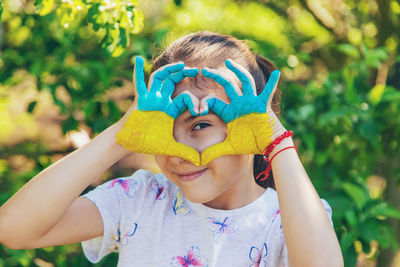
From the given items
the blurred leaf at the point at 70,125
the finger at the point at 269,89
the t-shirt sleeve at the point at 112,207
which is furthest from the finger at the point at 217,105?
the blurred leaf at the point at 70,125

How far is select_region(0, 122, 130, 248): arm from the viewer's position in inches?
56.1

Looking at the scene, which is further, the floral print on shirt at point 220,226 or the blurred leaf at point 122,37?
the blurred leaf at point 122,37

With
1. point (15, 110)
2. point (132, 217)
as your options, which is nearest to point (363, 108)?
point (132, 217)

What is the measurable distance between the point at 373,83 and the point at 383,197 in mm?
631

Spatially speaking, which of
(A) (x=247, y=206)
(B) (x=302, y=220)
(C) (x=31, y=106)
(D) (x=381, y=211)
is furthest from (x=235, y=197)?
(C) (x=31, y=106)

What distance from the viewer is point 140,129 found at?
56.0 inches

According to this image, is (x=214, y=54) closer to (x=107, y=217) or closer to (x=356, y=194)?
(x=107, y=217)

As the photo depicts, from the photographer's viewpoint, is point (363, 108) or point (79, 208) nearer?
point (79, 208)

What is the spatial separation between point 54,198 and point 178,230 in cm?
39

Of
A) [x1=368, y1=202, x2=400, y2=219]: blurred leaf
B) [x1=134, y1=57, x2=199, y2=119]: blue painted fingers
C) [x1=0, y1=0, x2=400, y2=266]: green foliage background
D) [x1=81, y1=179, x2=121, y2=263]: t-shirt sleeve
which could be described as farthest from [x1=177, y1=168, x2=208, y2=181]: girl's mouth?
[x1=368, y1=202, x2=400, y2=219]: blurred leaf

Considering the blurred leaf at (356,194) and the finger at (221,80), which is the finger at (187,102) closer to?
the finger at (221,80)

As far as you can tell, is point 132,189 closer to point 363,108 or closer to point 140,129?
point 140,129

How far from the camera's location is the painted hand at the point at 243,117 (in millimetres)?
1394

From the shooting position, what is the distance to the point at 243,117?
4.58 feet
